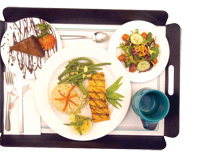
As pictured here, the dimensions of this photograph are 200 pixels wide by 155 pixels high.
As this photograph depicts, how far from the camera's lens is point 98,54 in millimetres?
1693

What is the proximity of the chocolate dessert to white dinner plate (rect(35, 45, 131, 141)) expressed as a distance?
0.18 m

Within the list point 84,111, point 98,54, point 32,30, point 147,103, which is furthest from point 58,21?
point 147,103

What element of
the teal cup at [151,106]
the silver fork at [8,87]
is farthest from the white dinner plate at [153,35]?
the silver fork at [8,87]

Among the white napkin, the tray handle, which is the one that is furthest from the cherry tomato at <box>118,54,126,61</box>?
the white napkin

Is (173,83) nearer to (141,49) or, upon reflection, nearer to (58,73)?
(141,49)

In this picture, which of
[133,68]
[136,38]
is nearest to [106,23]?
[136,38]

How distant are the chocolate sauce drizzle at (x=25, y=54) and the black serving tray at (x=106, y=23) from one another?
129mm

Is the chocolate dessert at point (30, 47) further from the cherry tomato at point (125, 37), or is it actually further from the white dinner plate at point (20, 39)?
the cherry tomato at point (125, 37)

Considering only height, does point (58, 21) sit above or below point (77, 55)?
above

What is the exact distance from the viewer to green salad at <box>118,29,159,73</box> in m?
1.71

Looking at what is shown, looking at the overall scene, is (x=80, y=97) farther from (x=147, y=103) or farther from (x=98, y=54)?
(x=147, y=103)

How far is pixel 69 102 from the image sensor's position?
5.57ft

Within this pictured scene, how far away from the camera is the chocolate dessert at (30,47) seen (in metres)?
1.67

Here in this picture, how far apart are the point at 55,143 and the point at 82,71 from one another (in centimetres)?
91
